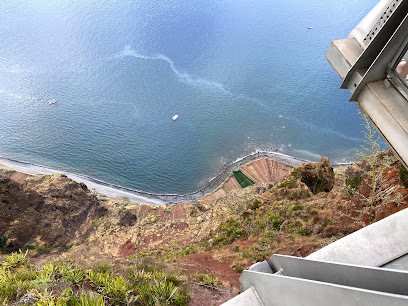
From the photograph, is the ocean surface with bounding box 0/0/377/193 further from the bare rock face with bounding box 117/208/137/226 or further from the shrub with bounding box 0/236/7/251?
the shrub with bounding box 0/236/7/251

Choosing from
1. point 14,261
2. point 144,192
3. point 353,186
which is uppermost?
point 144,192

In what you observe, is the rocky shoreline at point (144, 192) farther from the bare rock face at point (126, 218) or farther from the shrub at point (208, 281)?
the shrub at point (208, 281)

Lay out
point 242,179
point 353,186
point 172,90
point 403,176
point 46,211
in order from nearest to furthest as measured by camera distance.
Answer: point 403,176, point 353,186, point 46,211, point 242,179, point 172,90

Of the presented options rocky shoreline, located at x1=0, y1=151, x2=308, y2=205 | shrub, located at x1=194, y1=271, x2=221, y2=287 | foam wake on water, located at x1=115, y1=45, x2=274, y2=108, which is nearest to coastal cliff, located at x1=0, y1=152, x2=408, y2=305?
shrub, located at x1=194, y1=271, x2=221, y2=287

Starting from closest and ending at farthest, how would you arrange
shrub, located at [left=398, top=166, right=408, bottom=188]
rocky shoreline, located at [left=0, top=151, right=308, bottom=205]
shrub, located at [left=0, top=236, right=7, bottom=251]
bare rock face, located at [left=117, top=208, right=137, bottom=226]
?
shrub, located at [left=398, top=166, right=408, bottom=188] → shrub, located at [left=0, top=236, right=7, bottom=251] → bare rock face, located at [left=117, top=208, right=137, bottom=226] → rocky shoreline, located at [left=0, top=151, right=308, bottom=205]

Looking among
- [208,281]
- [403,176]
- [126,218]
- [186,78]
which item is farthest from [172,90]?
[208,281]

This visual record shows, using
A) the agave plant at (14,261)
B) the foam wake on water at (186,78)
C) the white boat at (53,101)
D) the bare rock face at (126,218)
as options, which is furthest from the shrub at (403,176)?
the white boat at (53,101)

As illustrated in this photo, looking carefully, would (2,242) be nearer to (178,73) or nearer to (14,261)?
(14,261)

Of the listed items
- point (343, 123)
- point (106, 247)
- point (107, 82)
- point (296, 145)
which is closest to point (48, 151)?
point (107, 82)
